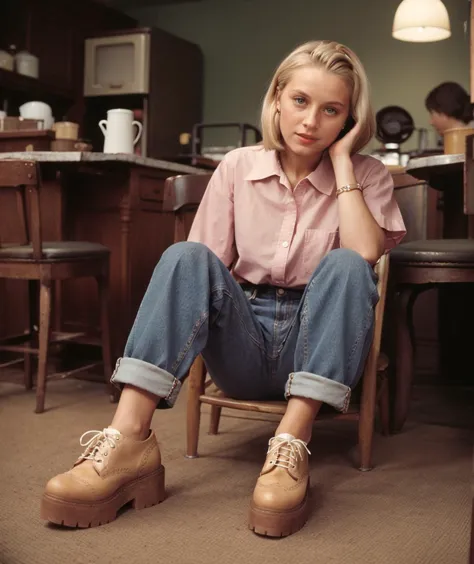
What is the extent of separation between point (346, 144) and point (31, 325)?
154cm

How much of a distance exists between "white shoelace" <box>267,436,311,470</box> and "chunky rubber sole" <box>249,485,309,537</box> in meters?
0.08

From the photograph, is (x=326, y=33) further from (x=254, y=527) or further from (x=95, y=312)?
(x=254, y=527)

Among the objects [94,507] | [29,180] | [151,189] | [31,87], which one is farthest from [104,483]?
[31,87]

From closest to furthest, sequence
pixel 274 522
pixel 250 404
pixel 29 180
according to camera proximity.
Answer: pixel 274 522 → pixel 250 404 → pixel 29 180

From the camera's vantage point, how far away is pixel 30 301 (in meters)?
2.65

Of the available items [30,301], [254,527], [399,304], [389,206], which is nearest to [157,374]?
[254,527]

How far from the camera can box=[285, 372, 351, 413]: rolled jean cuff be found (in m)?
1.34

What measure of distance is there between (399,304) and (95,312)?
1282 millimetres

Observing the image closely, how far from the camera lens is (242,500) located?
146 cm

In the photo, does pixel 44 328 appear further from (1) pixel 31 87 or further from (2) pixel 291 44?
(2) pixel 291 44

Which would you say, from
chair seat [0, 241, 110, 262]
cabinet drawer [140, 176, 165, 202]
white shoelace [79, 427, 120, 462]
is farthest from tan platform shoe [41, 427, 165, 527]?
cabinet drawer [140, 176, 165, 202]

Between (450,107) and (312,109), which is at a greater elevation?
(450,107)

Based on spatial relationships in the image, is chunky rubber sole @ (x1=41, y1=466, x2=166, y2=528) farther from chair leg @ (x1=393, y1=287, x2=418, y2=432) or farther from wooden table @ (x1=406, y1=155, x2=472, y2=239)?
wooden table @ (x1=406, y1=155, x2=472, y2=239)

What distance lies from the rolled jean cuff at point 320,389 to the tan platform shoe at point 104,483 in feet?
0.95
